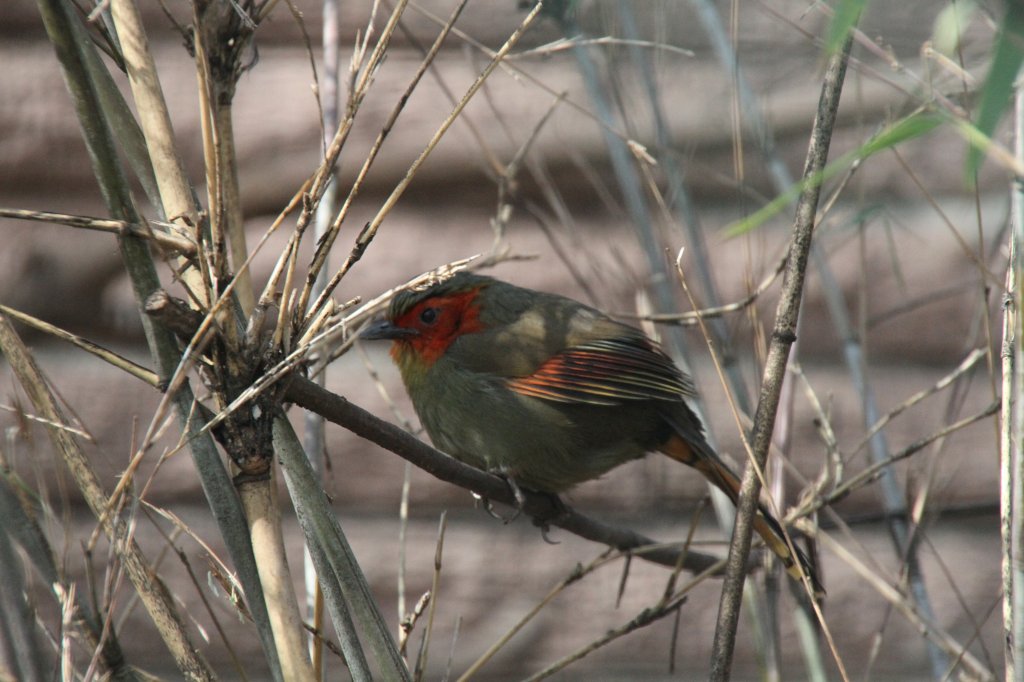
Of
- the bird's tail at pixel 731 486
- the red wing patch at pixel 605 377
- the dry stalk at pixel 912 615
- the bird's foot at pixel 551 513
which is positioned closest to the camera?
the dry stalk at pixel 912 615

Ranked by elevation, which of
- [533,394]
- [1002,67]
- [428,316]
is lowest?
[533,394]

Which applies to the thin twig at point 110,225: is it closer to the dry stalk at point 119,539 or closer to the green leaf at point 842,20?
the dry stalk at point 119,539

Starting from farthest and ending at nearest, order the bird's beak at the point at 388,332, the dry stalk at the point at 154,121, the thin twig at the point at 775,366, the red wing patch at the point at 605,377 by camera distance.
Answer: the bird's beak at the point at 388,332 < the red wing patch at the point at 605,377 < the thin twig at the point at 775,366 < the dry stalk at the point at 154,121

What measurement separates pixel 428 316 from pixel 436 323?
0.10ft

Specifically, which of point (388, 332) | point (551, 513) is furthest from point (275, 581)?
point (388, 332)

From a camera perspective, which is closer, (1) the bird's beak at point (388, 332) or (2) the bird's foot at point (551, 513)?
(2) the bird's foot at point (551, 513)

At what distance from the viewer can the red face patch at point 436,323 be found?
2.91 m

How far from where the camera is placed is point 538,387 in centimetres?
271

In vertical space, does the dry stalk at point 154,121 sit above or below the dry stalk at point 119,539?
above

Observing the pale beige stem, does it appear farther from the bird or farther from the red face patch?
the red face patch

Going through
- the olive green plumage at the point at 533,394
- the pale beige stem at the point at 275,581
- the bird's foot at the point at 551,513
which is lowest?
the pale beige stem at the point at 275,581

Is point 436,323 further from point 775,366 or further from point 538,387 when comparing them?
point 775,366

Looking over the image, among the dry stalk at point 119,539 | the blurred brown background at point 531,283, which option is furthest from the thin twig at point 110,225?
the blurred brown background at point 531,283

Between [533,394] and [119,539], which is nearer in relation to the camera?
[119,539]
